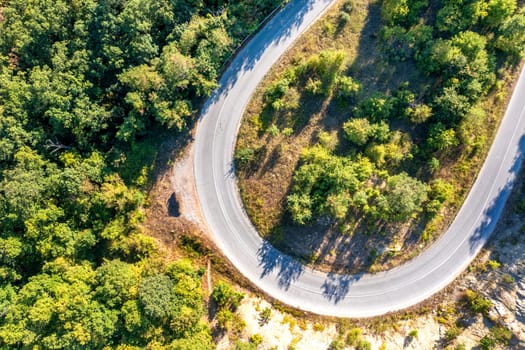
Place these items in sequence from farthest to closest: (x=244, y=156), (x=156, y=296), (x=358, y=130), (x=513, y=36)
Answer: (x=244, y=156) < (x=358, y=130) < (x=513, y=36) < (x=156, y=296)

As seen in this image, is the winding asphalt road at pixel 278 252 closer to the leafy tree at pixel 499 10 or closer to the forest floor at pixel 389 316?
the forest floor at pixel 389 316

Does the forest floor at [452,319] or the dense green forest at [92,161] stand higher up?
the dense green forest at [92,161]

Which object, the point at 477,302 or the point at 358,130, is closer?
the point at 358,130

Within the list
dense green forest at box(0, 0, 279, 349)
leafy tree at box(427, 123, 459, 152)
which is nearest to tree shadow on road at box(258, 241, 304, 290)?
dense green forest at box(0, 0, 279, 349)

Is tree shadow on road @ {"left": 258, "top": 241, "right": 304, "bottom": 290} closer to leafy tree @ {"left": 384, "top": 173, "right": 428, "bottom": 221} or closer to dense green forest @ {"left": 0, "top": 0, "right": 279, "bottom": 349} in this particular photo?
dense green forest @ {"left": 0, "top": 0, "right": 279, "bottom": 349}

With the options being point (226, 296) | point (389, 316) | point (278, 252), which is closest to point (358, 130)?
point (278, 252)

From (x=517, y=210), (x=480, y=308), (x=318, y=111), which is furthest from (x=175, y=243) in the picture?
(x=517, y=210)

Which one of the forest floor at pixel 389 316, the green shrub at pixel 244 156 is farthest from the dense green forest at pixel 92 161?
the green shrub at pixel 244 156

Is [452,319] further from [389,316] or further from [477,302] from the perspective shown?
[389,316]

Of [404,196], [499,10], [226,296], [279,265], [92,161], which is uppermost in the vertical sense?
[499,10]
